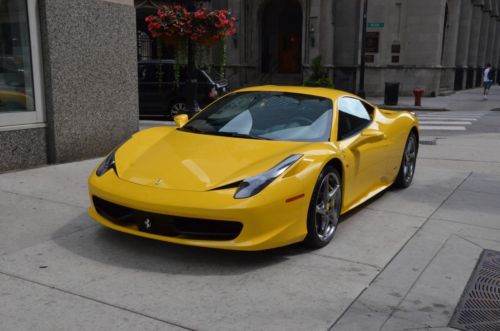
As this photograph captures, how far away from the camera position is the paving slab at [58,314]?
3127 millimetres

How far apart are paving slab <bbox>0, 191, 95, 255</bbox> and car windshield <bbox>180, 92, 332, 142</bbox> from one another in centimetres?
144

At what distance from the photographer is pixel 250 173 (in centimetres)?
416

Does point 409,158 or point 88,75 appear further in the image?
point 88,75

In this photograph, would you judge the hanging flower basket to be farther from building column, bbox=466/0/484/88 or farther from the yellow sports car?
building column, bbox=466/0/484/88

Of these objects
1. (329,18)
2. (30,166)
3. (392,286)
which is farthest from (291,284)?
(329,18)

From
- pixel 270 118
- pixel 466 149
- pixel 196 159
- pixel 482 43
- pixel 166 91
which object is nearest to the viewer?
pixel 196 159

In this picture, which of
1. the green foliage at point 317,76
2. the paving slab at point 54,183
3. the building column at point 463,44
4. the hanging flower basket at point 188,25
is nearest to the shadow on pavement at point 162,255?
the paving slab at point 54,183

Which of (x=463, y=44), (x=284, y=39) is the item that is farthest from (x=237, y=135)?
(x=463, y=44)

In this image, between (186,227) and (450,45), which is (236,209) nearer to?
(186,227)

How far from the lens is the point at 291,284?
150 inches

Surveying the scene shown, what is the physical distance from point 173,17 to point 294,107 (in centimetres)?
467

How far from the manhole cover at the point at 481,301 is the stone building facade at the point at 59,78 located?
590 centimetres

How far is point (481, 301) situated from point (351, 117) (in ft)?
8.07

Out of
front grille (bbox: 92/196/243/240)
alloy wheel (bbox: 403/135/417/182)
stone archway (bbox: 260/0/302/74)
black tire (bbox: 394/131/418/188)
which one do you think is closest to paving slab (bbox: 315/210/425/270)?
front grille (bbox: 92/196/243/240)
